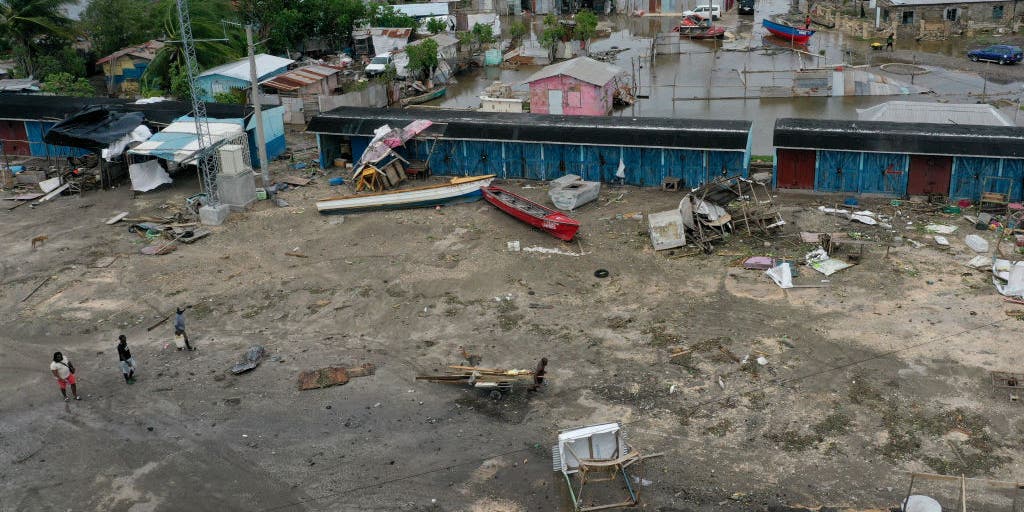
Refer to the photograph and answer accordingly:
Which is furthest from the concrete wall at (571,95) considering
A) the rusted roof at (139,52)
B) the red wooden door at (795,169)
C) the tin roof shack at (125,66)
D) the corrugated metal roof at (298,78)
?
the tin roof shack at (125,66)

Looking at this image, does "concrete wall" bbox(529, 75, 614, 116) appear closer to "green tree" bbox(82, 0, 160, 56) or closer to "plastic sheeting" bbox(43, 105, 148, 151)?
"plastic sheeting" bbox(43, 105, 148, 151)

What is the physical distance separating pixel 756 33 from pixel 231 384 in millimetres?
57140

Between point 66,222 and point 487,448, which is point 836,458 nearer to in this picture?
point 487,448

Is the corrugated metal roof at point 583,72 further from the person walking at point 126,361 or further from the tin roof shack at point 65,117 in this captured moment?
the person walking at point 126,361

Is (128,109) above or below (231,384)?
above

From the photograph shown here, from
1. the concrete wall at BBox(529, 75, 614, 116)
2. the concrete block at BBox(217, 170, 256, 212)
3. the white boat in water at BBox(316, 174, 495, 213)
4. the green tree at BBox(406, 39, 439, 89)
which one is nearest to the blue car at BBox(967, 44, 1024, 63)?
the concrete wall at BBox(529, 75, 614, 116)

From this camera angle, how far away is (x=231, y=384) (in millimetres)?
20109

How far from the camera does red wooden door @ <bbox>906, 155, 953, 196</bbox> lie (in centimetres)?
2880

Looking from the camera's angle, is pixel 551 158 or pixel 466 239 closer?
pixel 466 239

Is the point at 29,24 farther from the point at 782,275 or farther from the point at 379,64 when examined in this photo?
the point at 782,275

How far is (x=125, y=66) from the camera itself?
164 ft

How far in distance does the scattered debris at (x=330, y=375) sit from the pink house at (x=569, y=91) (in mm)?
22941

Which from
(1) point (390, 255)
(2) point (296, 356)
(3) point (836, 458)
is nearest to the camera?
(3) point (836, 458)

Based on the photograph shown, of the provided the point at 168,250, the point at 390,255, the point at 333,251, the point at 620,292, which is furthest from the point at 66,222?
the point at 620,292
